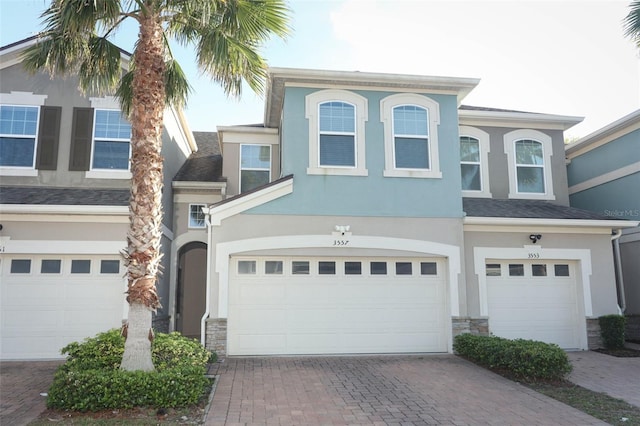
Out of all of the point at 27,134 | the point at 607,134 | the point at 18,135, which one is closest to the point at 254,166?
the point at 27,134

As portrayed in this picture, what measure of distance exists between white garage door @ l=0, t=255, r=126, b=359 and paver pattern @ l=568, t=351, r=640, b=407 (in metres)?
10.2

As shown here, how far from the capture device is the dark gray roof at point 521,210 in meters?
12.9

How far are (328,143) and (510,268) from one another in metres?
5.79

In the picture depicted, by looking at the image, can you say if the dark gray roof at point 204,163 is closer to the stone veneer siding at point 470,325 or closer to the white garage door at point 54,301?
the white garage door at point 54,301

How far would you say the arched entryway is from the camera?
15484 mm

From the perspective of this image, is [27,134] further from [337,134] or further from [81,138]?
[337,134]

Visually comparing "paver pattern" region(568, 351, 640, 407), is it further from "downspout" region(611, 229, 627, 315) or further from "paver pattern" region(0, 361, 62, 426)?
"paver pattern" region(0, 361, 62, 426)

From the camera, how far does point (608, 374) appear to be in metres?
9.91

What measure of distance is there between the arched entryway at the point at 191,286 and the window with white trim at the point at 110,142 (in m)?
3.62

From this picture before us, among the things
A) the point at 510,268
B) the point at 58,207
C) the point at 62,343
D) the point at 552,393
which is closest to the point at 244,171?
the point at 58,207

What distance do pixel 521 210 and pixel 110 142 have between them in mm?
11351

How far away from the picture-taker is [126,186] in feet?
42.4

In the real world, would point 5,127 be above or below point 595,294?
above

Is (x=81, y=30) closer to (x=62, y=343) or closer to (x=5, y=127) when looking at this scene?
(x=5, y=127)
